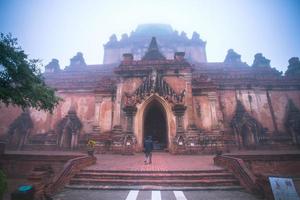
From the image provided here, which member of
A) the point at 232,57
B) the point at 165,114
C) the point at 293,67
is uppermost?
the point at 232,57

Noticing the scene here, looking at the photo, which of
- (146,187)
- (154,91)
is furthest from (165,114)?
(146,187)

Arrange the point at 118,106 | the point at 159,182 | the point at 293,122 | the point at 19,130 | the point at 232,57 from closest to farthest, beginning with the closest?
the point at 159,182
the point at 118,106
the point at 293,122
the point at 19,130
the point at 232,57

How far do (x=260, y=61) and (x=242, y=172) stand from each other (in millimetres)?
32594

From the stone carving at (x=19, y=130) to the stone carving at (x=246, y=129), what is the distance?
2126 cm

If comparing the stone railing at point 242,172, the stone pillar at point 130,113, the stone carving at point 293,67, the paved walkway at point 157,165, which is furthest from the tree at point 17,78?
the stone carving at point 293,67

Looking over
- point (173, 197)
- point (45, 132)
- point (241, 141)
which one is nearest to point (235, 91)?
point (241, 141)

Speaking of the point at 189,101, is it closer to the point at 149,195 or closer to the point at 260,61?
the point at 149,195

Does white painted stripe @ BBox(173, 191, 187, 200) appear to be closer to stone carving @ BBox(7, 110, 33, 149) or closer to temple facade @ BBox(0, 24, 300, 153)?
temple facade @ BBox(0, 24, 300, 153)

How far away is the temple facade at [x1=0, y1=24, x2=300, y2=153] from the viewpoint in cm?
1409

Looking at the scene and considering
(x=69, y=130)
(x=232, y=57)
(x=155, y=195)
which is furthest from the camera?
(x=232, y=57)

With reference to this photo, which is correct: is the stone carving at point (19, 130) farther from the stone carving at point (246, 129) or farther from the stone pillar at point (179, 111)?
the stone carving at point (246, 129)

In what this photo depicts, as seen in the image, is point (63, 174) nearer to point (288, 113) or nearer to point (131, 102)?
point (131, 102)

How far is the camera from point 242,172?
7.08m

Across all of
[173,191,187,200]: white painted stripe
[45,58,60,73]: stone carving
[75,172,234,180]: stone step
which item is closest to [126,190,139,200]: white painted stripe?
[75,172,234,180]: stone step
